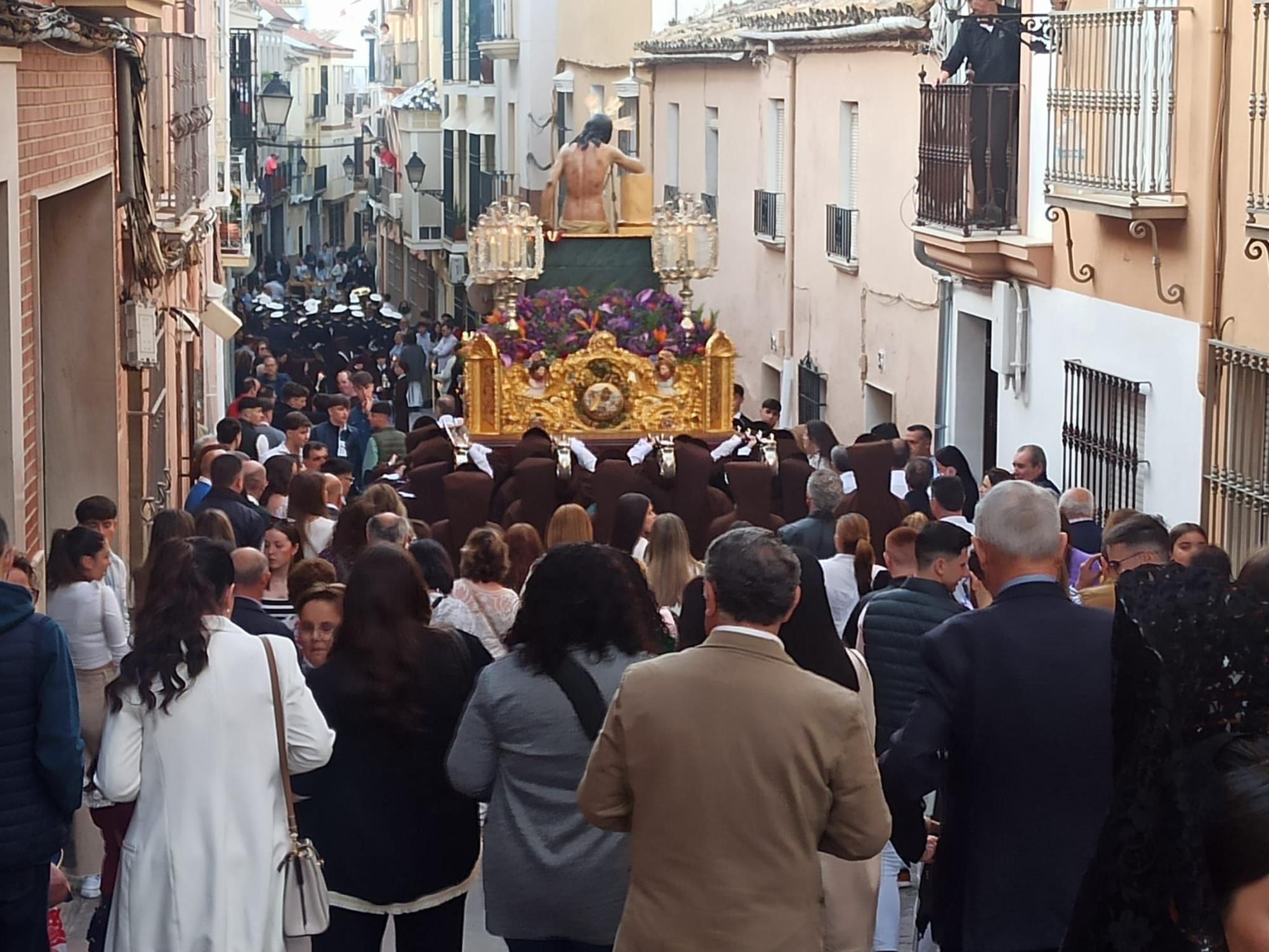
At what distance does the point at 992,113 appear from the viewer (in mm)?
14383

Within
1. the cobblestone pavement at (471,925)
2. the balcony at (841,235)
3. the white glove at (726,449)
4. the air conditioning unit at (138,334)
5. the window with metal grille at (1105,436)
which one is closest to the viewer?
the cobblestone pavement at (471,925)

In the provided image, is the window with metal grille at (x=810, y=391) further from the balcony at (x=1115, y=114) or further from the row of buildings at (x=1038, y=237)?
the balcony at (x=1115, y=114)

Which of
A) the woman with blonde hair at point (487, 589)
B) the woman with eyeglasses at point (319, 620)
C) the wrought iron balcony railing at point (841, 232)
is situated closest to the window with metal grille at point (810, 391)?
the wrought iron balcony railing at point (841, 232)

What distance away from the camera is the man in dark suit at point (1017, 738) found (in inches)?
166

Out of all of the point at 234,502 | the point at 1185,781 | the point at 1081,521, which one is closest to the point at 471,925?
the point at 234,502

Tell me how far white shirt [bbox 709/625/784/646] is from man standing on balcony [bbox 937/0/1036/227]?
10.6 m

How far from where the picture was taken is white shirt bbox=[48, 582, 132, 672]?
7332mm

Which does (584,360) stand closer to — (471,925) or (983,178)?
(983,178)

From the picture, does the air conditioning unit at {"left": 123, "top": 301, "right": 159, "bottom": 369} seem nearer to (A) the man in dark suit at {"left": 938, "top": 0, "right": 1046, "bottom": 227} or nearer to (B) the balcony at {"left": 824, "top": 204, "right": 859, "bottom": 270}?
(A) the man in dark suit at {"left": 938, "top": 0, "right": 1046, "bottom": 227}

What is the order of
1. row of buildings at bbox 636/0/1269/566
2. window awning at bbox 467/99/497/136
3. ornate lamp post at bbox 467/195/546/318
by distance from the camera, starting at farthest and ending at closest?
window awning at bbox 467/99/497/136 < ornate lamp post at bbox 467/195/546/318 < row of buildings at bbox 636/0/1269/566

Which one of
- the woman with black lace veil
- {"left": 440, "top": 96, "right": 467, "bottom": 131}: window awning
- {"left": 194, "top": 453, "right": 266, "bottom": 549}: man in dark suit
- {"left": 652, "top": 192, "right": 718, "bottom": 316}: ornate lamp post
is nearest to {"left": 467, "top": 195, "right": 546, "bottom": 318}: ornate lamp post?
{"left": 652, "top": 192, "right": 718, "bottom": 316}: ornate lamp post

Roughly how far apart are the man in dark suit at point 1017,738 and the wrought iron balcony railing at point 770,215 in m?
18.1

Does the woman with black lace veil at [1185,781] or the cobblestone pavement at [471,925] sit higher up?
the woman with black lace veil at [1185,781]

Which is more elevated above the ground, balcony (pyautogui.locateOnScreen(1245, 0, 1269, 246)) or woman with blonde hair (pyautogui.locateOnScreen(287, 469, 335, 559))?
balcony (pyautogui.locateOnScreen(1245, 0, 1269, 246))
